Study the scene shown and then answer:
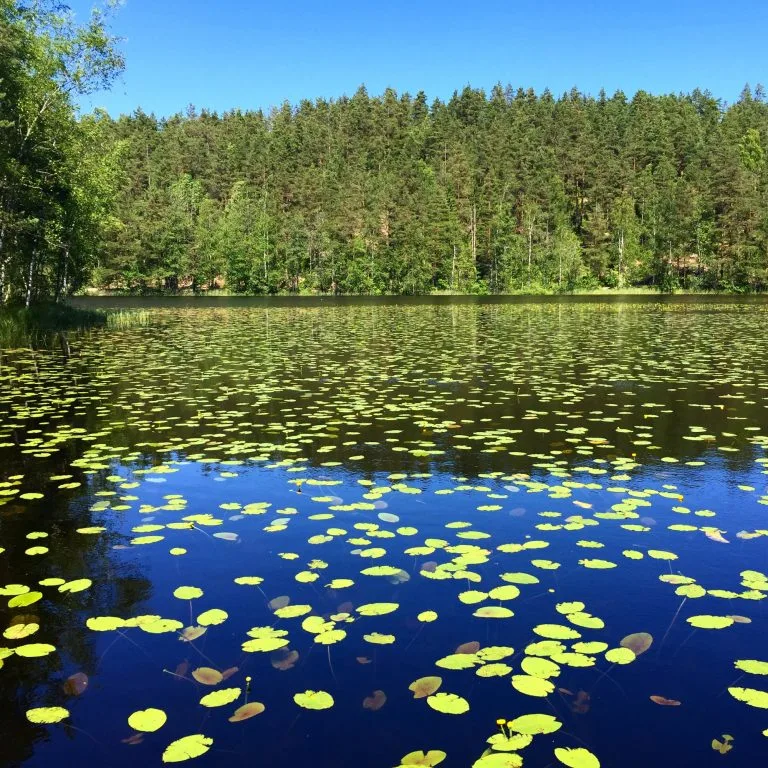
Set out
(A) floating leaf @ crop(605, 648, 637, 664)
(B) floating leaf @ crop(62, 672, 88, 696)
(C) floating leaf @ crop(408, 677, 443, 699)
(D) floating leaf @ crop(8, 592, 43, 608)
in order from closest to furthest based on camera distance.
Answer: (C) floating leaf @ crop(408, 677, 443, 699)
(B) floating leaf @ crop(62, 672, 88, 696)
(A) floating leaf @ crop(605, 648, 637, 664)
(D) floating leaf @ crop(8, 592, 43, 608)

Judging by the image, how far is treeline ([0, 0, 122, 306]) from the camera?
21172 millimetres

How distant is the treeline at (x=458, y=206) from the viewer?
3036 inches

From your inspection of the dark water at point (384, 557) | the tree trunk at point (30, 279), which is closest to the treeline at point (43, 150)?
the tree trunk at point (30, 279)

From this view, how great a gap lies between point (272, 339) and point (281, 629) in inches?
807

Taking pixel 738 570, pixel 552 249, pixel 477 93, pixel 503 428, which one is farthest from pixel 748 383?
pixel 477 93

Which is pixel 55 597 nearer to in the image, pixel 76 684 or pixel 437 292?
pixel 76 684

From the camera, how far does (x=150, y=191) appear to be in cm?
8206

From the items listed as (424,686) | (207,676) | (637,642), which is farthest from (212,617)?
(637,642)

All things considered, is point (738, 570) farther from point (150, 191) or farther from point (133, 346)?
point (150, 191)

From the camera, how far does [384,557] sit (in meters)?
4.74

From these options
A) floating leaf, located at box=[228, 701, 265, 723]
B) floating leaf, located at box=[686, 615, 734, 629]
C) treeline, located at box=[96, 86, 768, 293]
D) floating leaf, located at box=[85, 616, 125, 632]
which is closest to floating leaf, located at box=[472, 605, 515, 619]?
floating leaf, located at box=[686, 615, 734, 629]

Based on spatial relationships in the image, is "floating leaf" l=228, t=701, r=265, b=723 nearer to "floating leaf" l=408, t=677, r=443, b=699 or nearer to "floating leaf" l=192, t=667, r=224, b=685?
"floating leaf" l=192, t=667, r=224, b=685

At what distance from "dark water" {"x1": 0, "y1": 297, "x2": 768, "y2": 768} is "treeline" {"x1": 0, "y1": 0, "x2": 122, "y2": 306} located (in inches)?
527

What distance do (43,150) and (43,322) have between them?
6.38m
